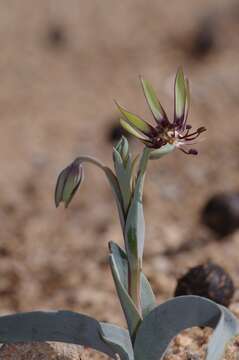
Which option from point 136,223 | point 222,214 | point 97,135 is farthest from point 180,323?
point 97,135

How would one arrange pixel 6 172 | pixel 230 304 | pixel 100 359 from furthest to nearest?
pixel 6 172 → pixel 230 304 → pixel 100 359

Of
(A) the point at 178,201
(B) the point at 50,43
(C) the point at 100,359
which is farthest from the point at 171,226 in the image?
(B) the point at 50,43

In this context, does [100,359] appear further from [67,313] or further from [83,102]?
[83,102]

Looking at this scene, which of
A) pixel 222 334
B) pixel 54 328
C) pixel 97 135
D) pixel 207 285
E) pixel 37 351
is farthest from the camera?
pixel 97 135

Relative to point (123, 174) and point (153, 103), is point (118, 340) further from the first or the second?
point (153, 103)

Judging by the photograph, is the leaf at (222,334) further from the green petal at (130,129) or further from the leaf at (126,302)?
the green petal at (130,129)

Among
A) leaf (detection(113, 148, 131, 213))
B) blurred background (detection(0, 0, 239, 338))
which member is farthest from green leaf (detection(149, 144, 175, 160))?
blurred background (detection(0, 0, 239, 338))
